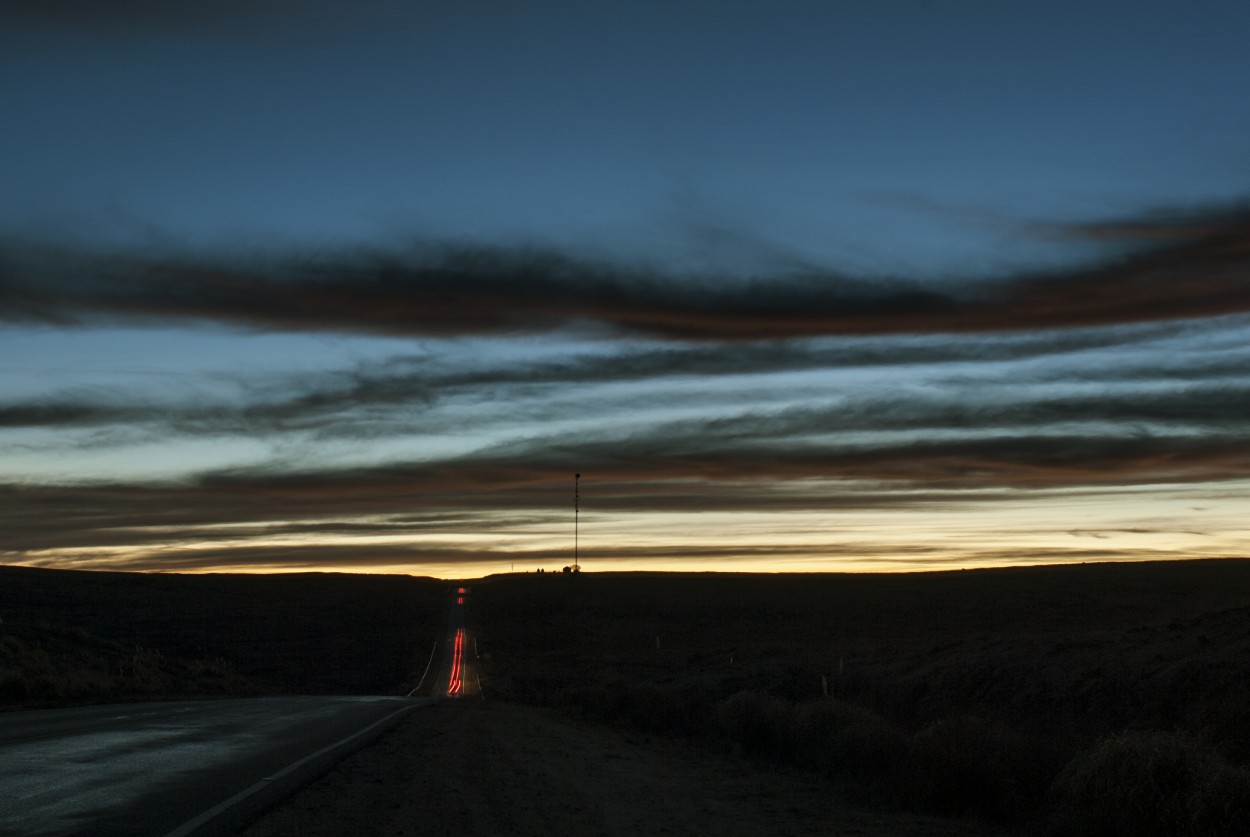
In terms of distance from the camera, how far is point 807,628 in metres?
76.7

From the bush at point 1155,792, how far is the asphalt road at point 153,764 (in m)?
8.50

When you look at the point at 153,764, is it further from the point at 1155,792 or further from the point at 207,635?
the point at 207,635

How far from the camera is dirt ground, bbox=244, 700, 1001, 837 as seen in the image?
35.0 feet

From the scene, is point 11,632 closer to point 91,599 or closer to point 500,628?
point 500,628

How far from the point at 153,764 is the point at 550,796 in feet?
17.1

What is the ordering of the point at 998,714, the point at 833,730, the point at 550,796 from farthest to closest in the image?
1. the point at 998,714
2. the point at 833,730
3. the point at 550,796

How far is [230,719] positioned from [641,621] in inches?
2597

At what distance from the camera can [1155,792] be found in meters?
10.5

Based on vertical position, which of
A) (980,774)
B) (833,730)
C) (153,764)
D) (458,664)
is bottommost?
(458,664)

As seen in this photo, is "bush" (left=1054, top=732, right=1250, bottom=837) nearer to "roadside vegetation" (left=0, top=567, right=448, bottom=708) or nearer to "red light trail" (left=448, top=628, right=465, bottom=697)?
"roadside vegetation" (left=0, top=567, right=448, bottom=708)

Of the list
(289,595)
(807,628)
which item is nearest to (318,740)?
(807,628)

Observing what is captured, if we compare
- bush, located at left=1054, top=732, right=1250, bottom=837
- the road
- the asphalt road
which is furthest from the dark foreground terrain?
the road

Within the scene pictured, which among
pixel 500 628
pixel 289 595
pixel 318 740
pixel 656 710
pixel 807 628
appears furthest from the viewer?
pixel 289 595

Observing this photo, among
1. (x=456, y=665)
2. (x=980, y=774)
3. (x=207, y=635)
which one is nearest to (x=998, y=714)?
(x=980, y=774)
